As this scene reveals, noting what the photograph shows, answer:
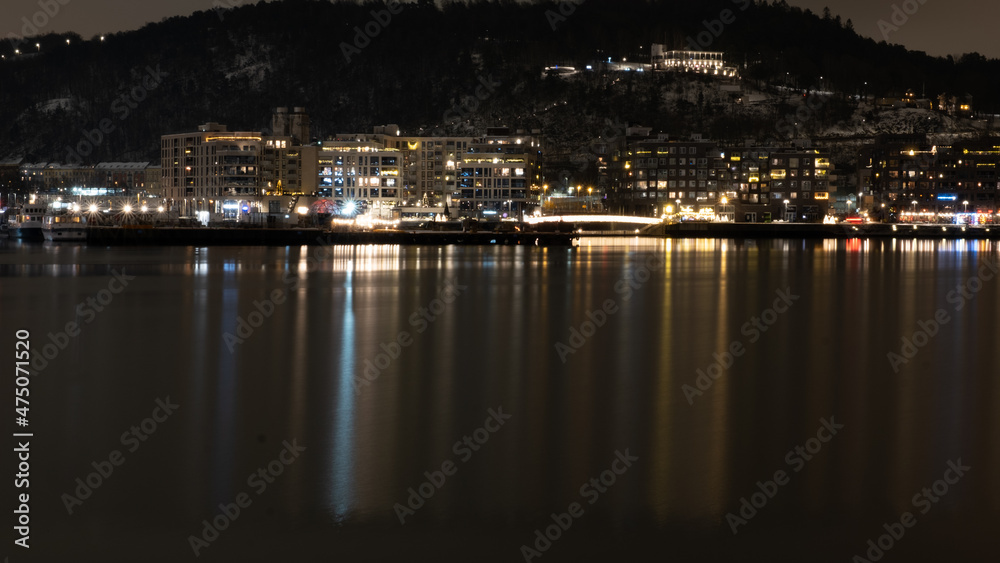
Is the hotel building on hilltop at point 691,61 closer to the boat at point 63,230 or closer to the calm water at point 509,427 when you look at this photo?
the boat at point 63,230

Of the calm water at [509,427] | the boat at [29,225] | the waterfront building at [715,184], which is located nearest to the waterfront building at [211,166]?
the boat at [29,225]

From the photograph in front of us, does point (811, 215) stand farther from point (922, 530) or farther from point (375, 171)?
point (922, 530)

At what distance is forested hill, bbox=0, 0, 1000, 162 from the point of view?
12978 centimetres

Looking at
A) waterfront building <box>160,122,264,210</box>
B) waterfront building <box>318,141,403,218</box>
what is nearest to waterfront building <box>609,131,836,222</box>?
waterfront building <box>318,141,403,218</box>

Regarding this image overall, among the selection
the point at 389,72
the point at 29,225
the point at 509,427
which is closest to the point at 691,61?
the point at 389,72

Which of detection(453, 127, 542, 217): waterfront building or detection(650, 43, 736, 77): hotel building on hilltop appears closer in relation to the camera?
detection(453, 127, 542, 217): waterfront building

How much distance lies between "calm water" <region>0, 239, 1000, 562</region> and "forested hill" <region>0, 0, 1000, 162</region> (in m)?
98.7

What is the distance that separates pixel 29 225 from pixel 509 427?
67799 mm

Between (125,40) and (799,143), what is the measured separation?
105 m

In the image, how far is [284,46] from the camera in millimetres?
151375

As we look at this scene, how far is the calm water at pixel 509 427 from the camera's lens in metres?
8.95

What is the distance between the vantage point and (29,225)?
2852 inches

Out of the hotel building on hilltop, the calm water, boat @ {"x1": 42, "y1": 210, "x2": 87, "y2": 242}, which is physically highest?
the hotel building on hilltop

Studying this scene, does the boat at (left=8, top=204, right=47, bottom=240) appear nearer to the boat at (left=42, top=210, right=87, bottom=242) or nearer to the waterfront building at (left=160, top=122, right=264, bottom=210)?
the boat at (left=42, top=210, right=87, bottom=242)
